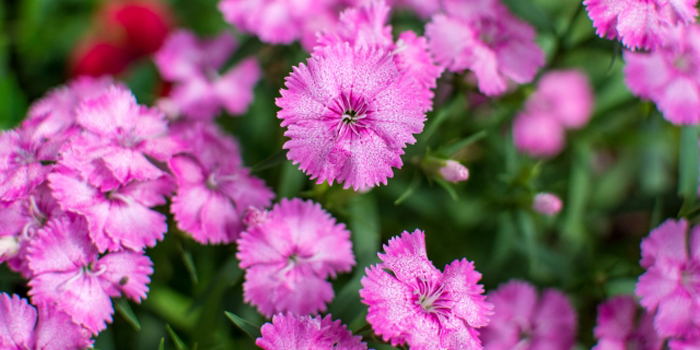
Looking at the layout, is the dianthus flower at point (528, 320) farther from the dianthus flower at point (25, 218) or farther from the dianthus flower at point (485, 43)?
the dianthus flower at point (25, 218)

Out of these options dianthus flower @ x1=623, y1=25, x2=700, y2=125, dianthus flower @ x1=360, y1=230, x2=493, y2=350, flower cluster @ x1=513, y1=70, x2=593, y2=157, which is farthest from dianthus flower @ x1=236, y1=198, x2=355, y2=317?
flower cluster @ x1=513, y1=70, x2=593, y2=157

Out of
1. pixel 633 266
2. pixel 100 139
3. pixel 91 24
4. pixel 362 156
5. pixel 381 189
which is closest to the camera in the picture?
pixel 362 156

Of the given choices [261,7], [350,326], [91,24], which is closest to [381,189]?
[350,326]

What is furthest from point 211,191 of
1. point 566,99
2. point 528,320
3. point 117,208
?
point 566,99

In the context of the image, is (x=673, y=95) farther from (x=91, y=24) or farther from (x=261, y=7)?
(x=91, y=24)

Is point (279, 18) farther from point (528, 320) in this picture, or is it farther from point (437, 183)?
point (528, 320)

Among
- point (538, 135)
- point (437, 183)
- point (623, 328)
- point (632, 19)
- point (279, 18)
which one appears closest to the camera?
point (632, 19)

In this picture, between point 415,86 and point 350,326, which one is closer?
point 415,86
